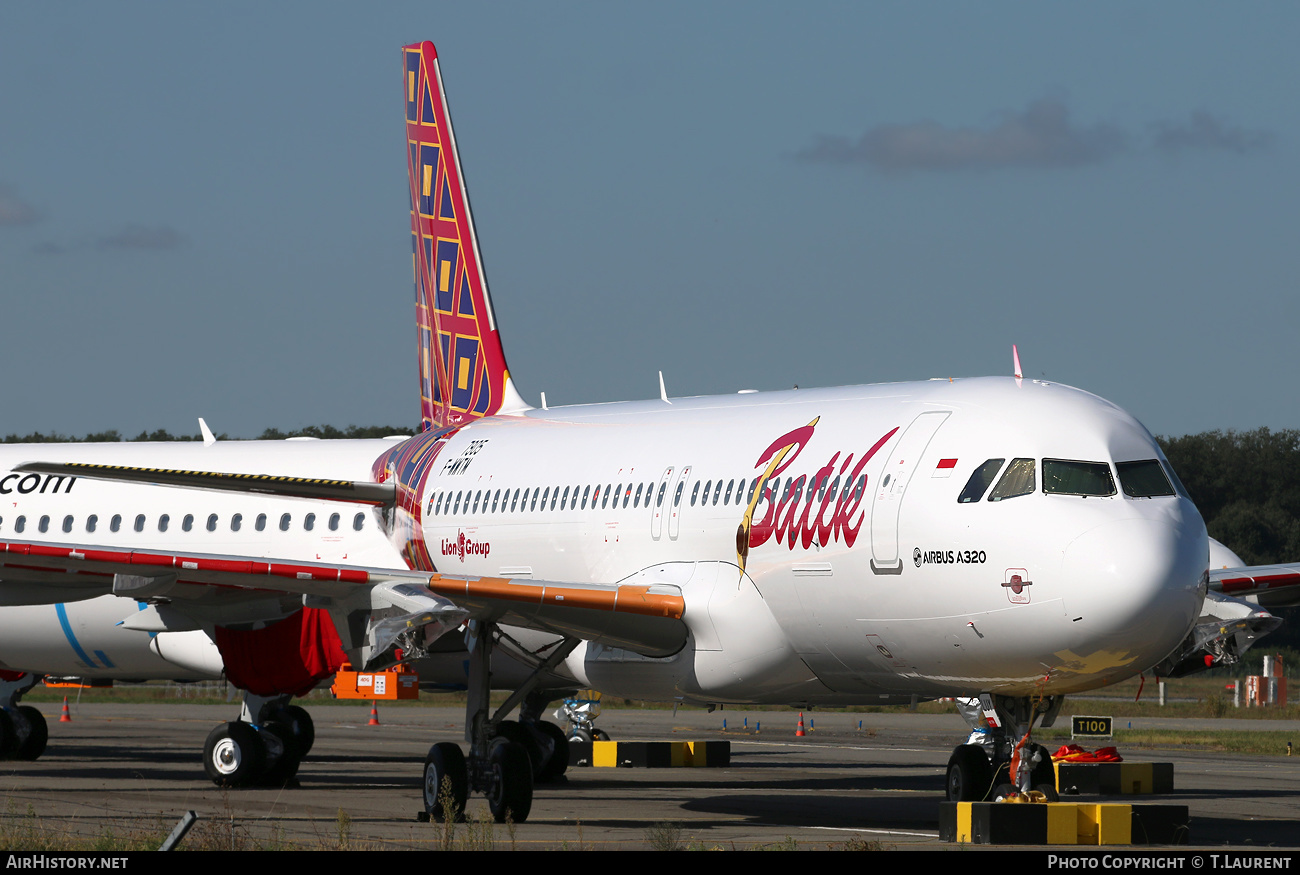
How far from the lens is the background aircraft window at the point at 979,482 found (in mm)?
16109

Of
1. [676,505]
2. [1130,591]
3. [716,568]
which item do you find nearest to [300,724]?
[676,505]

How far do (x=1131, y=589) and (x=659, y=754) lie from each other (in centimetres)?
1502

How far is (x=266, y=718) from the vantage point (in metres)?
24.7

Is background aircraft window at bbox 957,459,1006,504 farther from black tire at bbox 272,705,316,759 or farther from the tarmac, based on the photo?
black tire at bbox 272,705,316,759

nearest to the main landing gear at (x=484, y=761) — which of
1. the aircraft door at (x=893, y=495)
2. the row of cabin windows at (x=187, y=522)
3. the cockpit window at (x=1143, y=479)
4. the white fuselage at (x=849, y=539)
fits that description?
the white fuselage at (x=849, y=539)

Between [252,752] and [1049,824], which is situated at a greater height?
[252,752]

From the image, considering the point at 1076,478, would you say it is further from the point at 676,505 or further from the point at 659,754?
the point at 659,754

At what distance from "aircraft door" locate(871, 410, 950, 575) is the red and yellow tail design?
430 inches

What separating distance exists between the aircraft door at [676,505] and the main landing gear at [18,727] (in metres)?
14.8

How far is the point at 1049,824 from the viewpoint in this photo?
15570mm

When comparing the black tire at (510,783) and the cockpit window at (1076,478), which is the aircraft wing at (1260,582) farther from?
the black tire at (510,783)

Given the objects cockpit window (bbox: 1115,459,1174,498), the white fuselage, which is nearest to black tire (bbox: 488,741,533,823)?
the white fuselage

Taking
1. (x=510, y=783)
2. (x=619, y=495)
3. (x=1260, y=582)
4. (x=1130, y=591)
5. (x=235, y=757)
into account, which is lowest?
(x=510, y=783)
